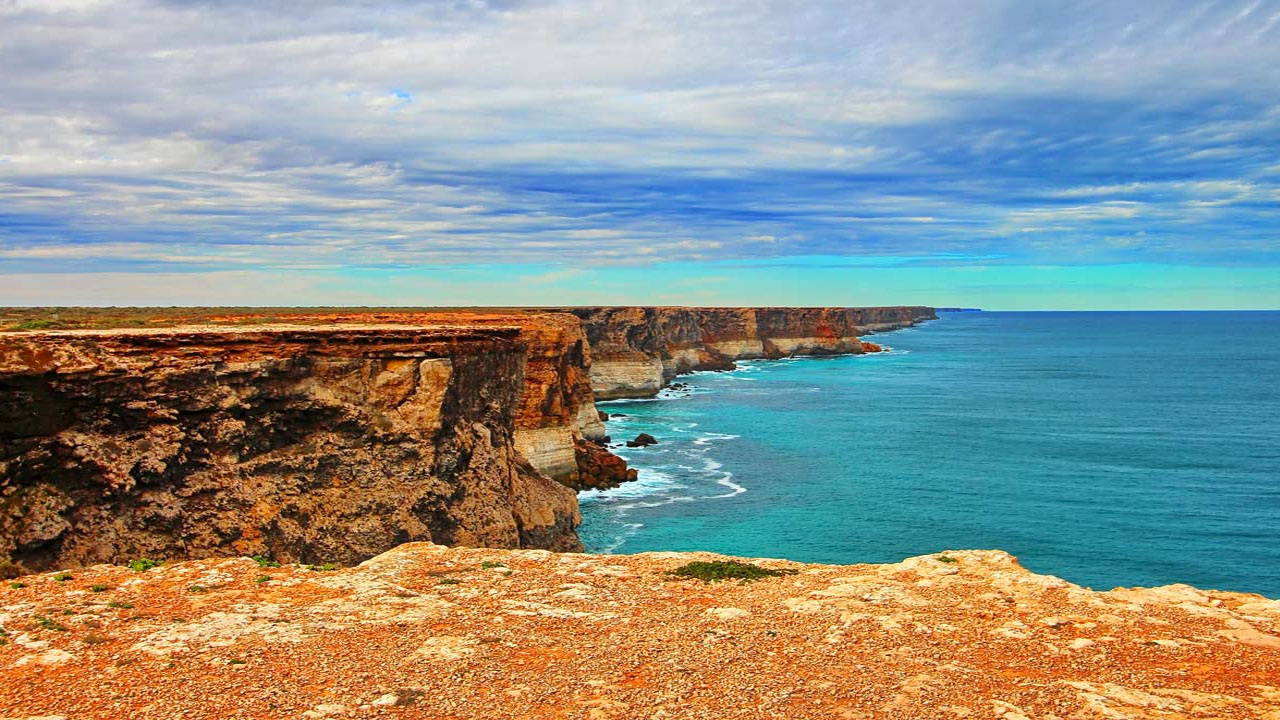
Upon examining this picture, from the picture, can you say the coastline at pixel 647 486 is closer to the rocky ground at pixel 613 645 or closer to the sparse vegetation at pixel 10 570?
the sparse vegetation at pixel 10 570

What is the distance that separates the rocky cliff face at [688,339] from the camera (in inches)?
3831

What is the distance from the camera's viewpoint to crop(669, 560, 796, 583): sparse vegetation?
15.9 meters

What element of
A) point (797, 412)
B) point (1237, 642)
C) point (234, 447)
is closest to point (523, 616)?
point (1237, 642)

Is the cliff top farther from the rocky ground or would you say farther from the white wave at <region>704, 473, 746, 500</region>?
the rocky ground

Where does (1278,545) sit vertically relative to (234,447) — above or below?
below

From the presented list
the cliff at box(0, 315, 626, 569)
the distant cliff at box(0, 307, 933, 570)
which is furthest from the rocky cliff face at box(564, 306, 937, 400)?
the cliff at box(0, 315, 626, 569)

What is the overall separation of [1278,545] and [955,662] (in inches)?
1441

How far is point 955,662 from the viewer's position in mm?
11617

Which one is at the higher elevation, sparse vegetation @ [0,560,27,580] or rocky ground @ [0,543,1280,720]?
rocky ground @ [0,543,1280,720]

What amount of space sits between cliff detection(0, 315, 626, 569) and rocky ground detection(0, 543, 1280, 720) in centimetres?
644

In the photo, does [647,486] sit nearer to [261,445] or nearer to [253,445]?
[261,445]

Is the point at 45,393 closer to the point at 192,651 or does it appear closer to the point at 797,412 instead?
the point at 192,651

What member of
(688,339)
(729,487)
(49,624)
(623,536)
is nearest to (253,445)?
(49,624)

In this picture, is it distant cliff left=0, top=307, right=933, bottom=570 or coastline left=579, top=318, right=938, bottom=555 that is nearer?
distant cliff left=0, top=307, right=933, bottom=570
